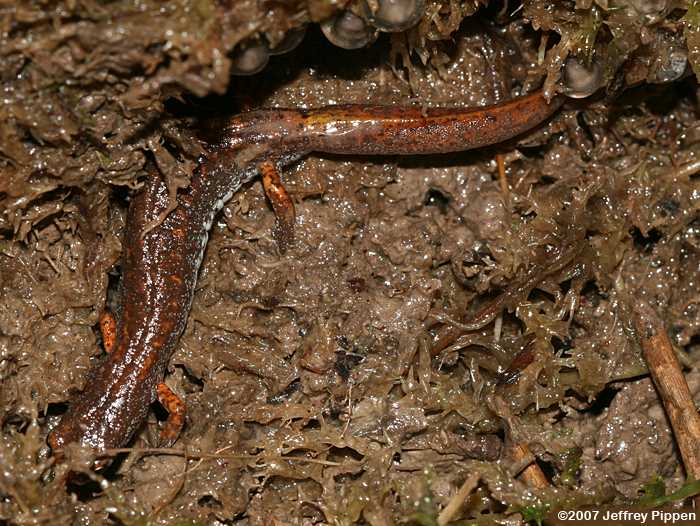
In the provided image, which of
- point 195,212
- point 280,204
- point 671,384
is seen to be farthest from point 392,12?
point 671,384

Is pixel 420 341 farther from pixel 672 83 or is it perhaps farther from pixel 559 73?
pixel 672 83

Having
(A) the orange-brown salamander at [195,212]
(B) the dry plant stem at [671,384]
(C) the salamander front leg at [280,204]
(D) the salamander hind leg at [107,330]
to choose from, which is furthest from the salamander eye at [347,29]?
(B) the dry plant stem at [671,384]

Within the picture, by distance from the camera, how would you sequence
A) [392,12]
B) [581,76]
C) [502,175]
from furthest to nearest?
[502,175] → [581,76] → [392,12]

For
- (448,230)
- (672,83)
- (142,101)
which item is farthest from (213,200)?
(672,83)

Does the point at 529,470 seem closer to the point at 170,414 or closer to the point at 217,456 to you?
the point at 217,456

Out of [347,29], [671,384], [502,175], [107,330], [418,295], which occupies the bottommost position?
[107,330]

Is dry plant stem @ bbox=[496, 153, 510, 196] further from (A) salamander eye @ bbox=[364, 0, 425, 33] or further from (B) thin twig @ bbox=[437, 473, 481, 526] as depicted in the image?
(B) thin twig @ bbox=[437, 473, 481, 526]

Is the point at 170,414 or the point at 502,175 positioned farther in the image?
the point at 502,175

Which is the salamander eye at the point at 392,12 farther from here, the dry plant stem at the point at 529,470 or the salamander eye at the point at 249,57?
the dry plant stem at the point at 529,470
